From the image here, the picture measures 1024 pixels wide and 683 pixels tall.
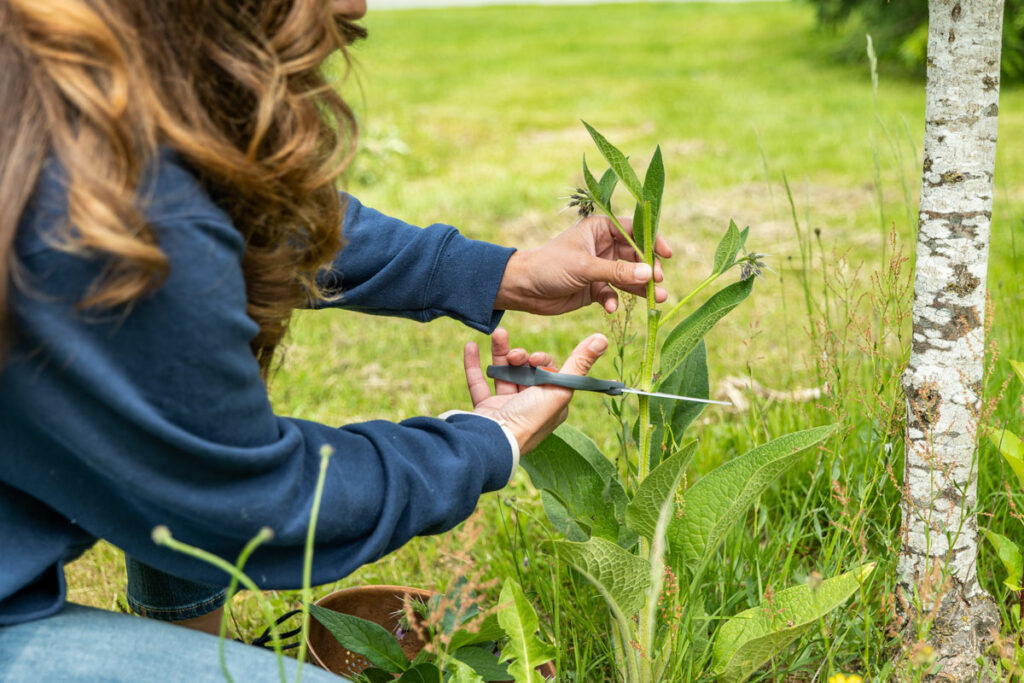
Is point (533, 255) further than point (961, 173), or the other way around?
point (533, 255)

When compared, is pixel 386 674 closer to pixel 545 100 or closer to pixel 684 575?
pixel 684 575

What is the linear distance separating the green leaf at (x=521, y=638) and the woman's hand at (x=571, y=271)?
49 centimetres

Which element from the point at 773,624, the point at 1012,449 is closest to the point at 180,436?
the point at 773,624

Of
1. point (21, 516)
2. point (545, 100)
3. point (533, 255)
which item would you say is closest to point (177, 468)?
point (21, 516)

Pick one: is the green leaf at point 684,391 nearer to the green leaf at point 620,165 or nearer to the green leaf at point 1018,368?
the green leaf at point 620,165

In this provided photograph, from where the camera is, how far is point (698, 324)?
1302 mm

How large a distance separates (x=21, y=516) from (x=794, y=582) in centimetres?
127

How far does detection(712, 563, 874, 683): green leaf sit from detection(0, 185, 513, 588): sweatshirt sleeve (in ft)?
1.69

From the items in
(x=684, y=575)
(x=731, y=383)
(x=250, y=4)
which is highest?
(x=250, y=4)

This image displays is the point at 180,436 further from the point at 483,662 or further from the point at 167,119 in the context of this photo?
the point at 483,662

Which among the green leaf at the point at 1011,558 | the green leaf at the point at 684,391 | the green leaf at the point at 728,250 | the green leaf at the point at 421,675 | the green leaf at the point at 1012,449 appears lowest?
the green leaf at the point at 421,675

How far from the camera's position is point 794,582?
1.69 metres

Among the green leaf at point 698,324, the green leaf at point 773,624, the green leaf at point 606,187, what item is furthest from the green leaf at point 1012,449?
the green leaf at point 606,187

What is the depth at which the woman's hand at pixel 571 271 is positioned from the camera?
1.52m
